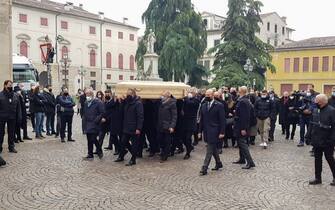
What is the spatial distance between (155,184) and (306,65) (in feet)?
161

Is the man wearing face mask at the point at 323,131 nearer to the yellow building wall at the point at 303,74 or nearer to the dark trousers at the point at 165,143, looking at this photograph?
the dark trousers at the point at 165,143

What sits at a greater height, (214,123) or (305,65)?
(305,65)

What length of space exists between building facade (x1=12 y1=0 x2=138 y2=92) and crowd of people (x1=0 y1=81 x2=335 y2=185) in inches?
1654

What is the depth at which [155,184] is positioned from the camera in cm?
826

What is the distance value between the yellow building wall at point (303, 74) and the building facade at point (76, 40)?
26.3 m

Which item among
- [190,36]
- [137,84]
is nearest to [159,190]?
[137,84]

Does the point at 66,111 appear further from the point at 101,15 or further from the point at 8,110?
the point at 101,15

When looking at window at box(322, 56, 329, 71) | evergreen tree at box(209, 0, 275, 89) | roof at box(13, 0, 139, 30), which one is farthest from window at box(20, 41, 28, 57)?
window at box(322, 56, 329, 71)

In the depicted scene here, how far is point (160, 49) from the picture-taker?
35.6 m

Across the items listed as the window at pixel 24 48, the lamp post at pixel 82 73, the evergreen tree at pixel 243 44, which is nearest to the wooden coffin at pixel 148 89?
the evergreen tree at pixel 243 44

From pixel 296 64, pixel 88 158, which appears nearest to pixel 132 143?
pixel 88 158

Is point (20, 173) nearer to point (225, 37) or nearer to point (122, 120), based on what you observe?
point (122, 120)

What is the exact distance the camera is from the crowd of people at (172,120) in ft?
30.1

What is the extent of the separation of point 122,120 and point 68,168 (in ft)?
6.20
